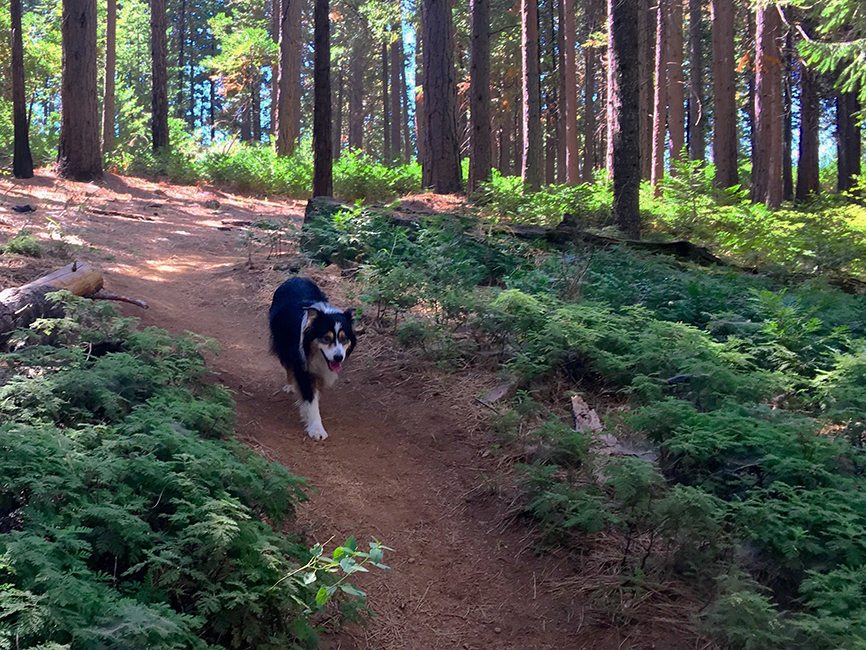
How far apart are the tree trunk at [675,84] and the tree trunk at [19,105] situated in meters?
18.4

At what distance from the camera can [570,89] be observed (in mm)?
27797

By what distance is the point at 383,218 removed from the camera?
1167cm

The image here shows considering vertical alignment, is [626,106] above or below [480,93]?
below

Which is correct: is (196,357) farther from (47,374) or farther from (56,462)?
(56,462)

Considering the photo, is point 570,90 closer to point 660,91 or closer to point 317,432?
point 660,91

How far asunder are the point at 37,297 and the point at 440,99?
1222 cm

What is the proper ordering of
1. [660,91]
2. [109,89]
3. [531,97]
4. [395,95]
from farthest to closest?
[395,95], [109,89], [660,91], [531,97]

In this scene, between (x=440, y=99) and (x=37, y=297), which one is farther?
(x=440, y=99)

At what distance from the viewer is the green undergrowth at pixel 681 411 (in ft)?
13.0

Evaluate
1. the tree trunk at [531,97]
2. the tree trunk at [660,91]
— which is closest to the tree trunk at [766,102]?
the tree trunk at [660,91]

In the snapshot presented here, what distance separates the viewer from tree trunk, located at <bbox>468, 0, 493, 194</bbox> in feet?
59.0

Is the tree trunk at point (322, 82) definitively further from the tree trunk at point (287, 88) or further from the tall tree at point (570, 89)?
the tall tree at point (570, 89)

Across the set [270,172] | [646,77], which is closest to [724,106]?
[646,77]

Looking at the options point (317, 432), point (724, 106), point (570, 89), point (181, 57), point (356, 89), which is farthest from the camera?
point (181, 57)
